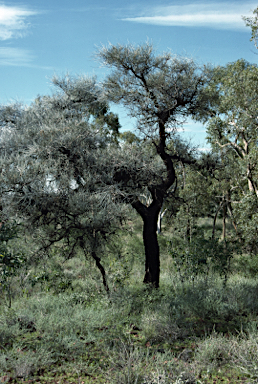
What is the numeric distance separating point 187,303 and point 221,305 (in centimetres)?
66

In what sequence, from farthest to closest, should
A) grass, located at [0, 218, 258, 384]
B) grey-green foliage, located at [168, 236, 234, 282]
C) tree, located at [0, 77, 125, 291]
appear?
grey-green foliage, located at [168, 236, 234, 282]
tree, located at [0, 77, 125, 291]
grass, located at [0, 218, 258, 384]

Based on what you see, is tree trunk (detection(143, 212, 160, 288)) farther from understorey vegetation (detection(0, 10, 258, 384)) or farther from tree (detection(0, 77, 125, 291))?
tree (detection(0, 77, 125, 291))

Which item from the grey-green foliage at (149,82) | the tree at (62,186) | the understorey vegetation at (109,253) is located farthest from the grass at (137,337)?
the grey-green foliage at (149,82)

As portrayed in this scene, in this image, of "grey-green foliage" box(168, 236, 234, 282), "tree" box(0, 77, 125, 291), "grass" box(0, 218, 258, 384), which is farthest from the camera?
"grey-green foliage" box(168, 236, 234, 282)

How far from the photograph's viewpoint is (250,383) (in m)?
4.33

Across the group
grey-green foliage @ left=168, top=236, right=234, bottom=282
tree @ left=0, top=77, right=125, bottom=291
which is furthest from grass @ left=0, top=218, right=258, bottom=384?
tree @ left=0, top=77, right=125, bottom=291

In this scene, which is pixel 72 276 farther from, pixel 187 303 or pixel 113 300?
pixel 187 303

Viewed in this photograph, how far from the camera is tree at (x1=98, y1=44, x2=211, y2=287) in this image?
8820 millimetres

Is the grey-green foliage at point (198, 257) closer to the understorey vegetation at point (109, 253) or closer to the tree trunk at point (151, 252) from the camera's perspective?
the understorey vegetation at point (109, 253)

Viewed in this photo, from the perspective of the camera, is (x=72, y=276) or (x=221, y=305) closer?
(x=221, y=305)

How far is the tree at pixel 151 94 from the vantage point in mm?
8820

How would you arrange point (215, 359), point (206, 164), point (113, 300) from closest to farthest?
point (215, 359) → point (113, 300) → point (206, 164)

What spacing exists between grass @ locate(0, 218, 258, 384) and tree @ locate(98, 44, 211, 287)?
1909 mm

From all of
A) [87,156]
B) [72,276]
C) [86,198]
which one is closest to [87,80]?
[87,156]
